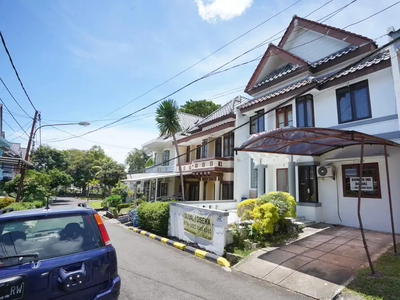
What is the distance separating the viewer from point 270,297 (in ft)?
14.9

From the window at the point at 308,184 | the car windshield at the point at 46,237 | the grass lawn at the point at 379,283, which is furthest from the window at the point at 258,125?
the car windshield at the point at 46,237

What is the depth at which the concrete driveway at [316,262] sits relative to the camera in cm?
488

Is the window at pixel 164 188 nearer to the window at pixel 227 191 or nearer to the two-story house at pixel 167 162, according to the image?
the two-story house at pixel 167 162

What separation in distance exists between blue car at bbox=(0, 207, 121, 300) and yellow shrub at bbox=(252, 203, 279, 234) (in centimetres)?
548

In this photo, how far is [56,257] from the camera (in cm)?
280

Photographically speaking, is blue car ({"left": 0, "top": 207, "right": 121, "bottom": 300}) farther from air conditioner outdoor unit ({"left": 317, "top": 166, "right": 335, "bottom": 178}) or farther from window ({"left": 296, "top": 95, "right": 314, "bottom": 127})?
window ({"left": 296, "top": 95, "right": 314, "bottom": 127})

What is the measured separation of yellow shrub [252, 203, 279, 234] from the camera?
748 centimetres

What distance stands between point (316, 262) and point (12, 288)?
20.6ft

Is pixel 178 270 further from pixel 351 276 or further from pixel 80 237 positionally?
pixel 351 276

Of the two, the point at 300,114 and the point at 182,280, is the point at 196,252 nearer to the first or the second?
the point at 182,280

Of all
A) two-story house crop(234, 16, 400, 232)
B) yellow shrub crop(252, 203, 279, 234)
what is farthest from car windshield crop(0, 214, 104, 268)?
yellow shrub crop(252, 203, 279, 234)

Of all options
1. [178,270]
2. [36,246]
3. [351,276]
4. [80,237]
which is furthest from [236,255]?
[36,246]

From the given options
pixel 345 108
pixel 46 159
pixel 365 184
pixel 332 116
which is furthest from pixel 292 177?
pixel 46 159

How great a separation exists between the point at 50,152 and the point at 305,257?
1708 inches
